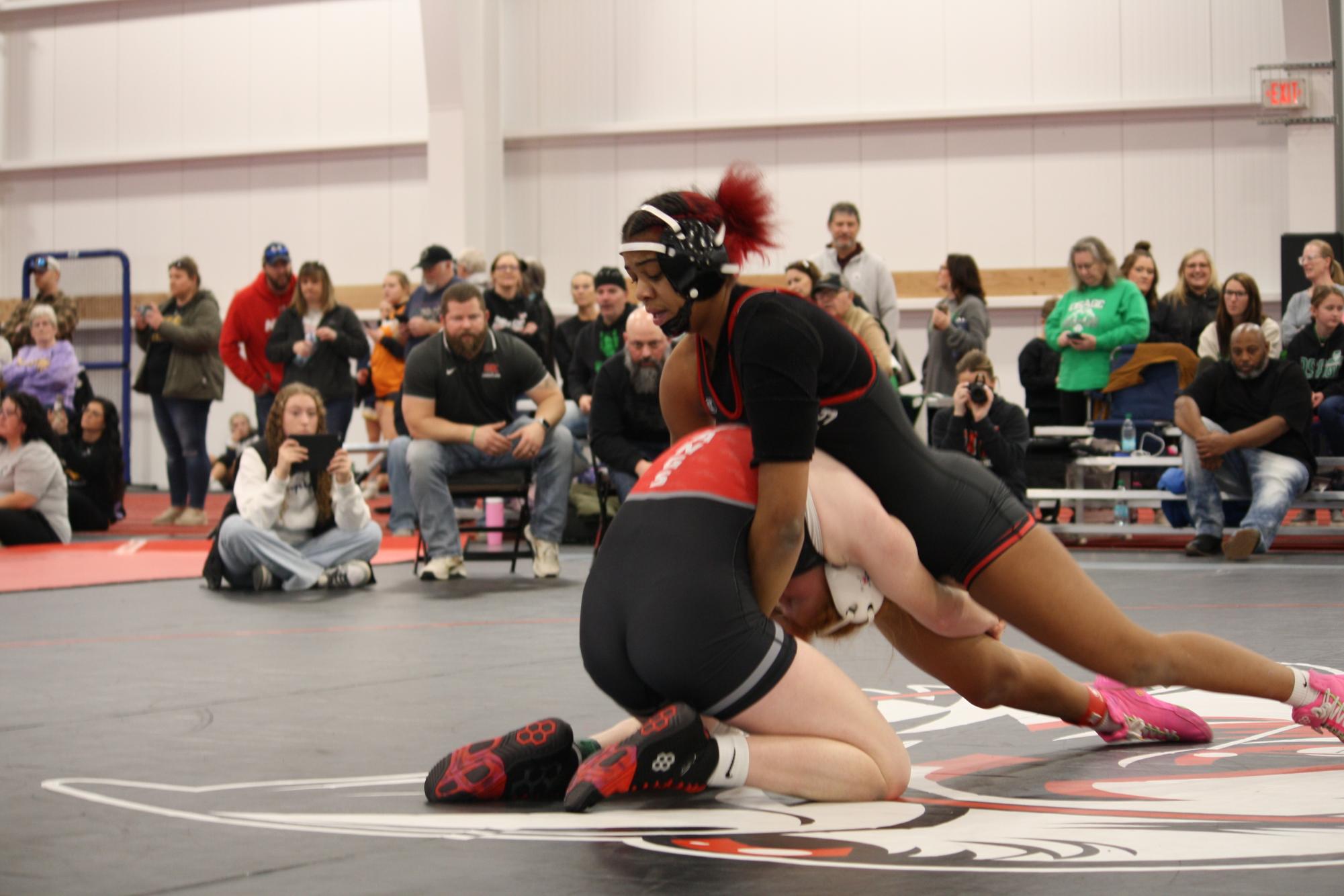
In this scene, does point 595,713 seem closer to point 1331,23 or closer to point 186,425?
point 186,425

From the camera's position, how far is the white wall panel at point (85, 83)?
14789mm

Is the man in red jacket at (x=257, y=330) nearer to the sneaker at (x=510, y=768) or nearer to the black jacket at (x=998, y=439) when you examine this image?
the black jacket at (x=998, y=439)

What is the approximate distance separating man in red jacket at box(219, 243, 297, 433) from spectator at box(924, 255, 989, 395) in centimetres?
407

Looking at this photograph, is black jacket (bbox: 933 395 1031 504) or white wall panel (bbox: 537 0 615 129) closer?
black jacket (bbox: 933 395 1031 504)

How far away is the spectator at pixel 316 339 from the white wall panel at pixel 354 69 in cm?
499

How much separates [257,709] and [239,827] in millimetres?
1203

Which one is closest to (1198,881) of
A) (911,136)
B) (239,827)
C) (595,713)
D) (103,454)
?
(239,827)

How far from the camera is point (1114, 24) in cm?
1173

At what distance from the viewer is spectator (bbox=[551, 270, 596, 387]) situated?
926 centimetres

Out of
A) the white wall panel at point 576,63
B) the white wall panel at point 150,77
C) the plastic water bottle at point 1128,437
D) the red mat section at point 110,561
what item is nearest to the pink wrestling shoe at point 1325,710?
the red mat section at point 110,561

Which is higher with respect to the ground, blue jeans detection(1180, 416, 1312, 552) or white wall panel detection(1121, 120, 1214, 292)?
white wall panel detection(1121, 120, 1214, 292)

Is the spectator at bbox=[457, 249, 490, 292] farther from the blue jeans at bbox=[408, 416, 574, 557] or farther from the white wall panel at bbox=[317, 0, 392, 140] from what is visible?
the white wall panel at bbox=[317, 0, 392, 140]

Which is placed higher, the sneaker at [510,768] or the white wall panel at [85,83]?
the white wall panel at [85,83]

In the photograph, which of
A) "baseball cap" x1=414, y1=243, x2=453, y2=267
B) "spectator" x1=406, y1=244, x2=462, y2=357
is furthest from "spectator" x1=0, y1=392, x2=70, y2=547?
"baseball cap" x1=414, y1=243, x2=453, y2=267
